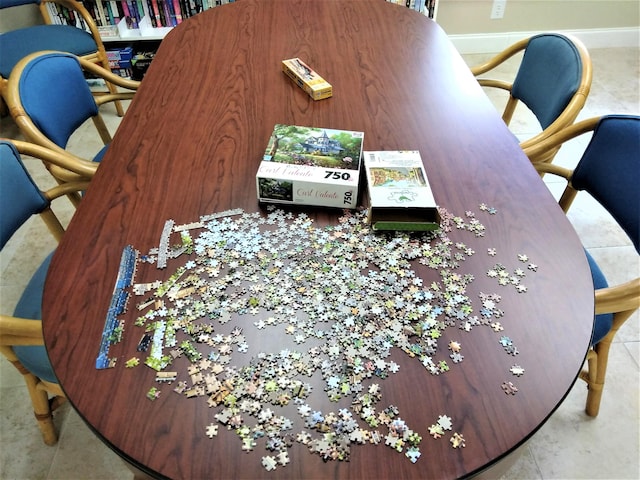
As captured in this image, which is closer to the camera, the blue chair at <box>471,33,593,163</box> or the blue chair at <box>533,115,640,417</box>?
the blue chair at <box>533,115,640,417</box>

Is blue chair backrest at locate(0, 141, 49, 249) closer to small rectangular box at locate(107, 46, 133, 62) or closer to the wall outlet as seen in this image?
small rectangular box at locate(107, 46, 133, 62)

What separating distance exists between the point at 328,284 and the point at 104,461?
1139 mm

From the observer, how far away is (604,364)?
5.04 ft

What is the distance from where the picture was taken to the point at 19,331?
1.06 metres

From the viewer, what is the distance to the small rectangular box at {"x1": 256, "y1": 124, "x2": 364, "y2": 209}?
3.84 ft

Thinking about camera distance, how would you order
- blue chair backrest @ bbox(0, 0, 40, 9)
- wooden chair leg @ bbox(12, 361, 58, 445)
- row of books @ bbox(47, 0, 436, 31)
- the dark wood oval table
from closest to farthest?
the dark wood oval table
wooden chair leg @ bbox(12, 361, 58, 445)
blue chair backrest @ bbox(0, 0, 40, 9)
row of books @ bbox(47, 0, 436, 31)

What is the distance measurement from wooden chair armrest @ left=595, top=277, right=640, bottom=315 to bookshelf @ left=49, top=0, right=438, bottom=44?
104 inches

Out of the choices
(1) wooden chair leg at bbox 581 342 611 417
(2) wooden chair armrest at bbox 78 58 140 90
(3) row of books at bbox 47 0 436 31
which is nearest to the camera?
(1) wooden chair leg at bbox 581 342 611 417

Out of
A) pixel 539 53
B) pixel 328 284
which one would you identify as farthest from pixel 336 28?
pixel 328 284

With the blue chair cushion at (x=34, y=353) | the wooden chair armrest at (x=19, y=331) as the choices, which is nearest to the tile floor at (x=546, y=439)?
the blue chair cushion at (x=34, y=353)

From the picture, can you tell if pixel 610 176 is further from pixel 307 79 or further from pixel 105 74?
pixel 105 74

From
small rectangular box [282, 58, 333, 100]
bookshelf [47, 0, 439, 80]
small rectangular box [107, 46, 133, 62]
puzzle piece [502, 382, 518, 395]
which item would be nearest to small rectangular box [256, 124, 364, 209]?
small rectangular box [282, 58, 333, 100]

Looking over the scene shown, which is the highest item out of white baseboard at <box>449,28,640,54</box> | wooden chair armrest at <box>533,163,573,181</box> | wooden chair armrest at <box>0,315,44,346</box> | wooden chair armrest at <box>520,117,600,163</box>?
wooden chair armrest at <box>520,117,600,163</box>

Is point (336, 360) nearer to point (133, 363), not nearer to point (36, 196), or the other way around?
point (133, 363)
